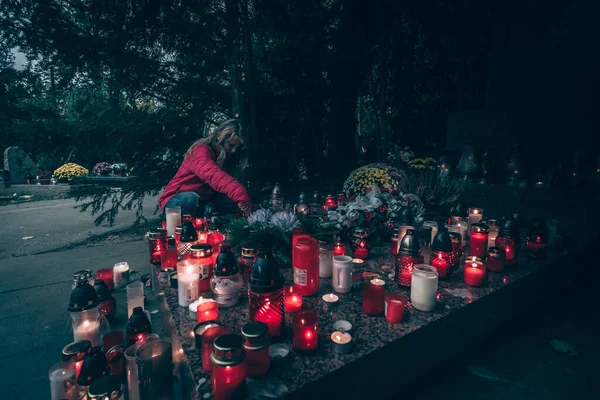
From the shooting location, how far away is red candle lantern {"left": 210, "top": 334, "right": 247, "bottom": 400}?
2.96ft

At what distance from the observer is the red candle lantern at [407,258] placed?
1.75 m

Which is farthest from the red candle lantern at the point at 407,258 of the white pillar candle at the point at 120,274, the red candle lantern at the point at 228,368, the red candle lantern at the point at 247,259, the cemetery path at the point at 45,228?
the cemetery path at the point at 45,228

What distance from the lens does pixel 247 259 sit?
6.27ft

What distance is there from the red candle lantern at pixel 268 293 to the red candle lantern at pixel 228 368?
34 cm

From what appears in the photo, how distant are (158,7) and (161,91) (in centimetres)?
134

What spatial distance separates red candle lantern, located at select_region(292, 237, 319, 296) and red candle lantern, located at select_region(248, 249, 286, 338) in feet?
1.09

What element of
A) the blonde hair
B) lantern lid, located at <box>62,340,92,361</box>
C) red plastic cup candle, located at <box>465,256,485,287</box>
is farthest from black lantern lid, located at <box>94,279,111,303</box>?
red plastic cup candle, located at <box>465,256,485,287</box>

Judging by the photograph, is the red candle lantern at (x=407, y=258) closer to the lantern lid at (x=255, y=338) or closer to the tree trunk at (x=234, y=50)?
the lantern lid at (x=255, y=338)

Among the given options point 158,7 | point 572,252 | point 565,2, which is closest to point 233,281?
point 572,252

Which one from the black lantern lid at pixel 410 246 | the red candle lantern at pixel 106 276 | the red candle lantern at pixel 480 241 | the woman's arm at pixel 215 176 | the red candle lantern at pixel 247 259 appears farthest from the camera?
the woman's arm at pixel 215 176

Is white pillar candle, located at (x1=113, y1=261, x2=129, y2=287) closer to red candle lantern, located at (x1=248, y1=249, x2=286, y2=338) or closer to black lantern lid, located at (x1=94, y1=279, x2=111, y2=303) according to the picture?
black lantern lid, located at (x1=94, y1=279, x2=111, y2=303)

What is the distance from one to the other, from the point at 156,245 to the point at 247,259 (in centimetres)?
109

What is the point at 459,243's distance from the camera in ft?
6.98

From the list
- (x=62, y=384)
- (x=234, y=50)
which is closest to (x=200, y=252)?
(x=62, y=384)
